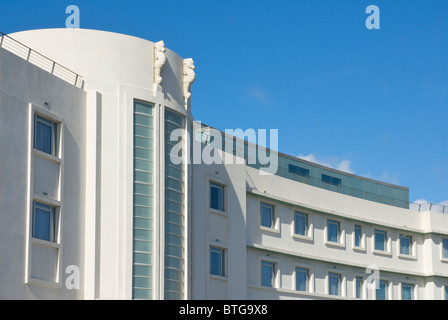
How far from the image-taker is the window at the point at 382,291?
153 ft

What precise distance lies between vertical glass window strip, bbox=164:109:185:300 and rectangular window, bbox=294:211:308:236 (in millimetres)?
10743

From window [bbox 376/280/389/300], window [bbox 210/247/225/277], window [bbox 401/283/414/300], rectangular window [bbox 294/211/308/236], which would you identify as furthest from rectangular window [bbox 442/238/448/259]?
window [bbox 210/247/225/277]

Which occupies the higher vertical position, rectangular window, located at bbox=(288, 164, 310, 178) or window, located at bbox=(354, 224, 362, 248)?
rectangular window, located at bbox=(288, 164, 310, 178)

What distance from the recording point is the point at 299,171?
46094 millimetres

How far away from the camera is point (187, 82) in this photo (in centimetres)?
3459

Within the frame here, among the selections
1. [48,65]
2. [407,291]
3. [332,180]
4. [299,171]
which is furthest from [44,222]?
[407,291]

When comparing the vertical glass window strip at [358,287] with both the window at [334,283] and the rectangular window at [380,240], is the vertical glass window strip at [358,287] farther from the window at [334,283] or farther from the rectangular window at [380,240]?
the rectangular window at [380,240]

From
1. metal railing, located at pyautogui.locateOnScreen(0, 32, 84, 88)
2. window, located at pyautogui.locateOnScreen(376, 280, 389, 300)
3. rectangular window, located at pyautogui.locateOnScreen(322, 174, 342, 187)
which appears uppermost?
metal railing, located at pyautogui.locateOnScreen(0, 32, 84, 88)

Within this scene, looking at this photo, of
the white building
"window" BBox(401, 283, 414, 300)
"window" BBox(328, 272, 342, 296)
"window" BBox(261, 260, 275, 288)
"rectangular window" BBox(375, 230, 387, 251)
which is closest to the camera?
the white building

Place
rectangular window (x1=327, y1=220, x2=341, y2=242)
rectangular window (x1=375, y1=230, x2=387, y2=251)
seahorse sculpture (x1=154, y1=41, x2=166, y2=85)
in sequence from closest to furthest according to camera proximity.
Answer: seahorse sculpture (x1=154, y1=41, x2=166, y2=85)
rectangular window (x1=327, y1=220, x2=341, y2=242)
rectangular window (x1=375, y1=230, x2=387, y2=251)

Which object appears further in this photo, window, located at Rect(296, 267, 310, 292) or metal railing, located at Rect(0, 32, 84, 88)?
window, located at Rect(296, 267, 310, 292)

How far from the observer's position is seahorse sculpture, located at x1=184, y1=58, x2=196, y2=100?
34.6 metres

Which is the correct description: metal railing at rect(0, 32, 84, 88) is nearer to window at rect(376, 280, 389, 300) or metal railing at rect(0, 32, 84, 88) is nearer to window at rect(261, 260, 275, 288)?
window at rect(261, 260, 275, 288)
